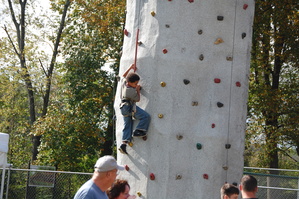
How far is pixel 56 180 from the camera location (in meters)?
13.5

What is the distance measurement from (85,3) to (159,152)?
15470 mm

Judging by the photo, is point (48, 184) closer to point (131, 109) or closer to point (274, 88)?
point (131, 109)

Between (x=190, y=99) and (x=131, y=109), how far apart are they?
1066mm

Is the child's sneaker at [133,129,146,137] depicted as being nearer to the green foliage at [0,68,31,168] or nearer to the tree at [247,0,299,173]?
the tree at [247,0,299,173]

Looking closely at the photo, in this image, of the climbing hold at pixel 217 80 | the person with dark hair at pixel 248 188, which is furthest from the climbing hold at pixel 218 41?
the person with dark hair at pixel 248 188

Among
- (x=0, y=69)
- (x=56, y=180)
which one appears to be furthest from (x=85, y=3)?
(x=56, y=180)

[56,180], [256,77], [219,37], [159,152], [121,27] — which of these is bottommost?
[56,180]

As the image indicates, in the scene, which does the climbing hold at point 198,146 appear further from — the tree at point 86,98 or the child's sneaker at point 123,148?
the tree at point 86,98

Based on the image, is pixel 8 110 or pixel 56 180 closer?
pixel 56 180

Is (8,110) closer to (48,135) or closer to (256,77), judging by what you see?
(48,135)

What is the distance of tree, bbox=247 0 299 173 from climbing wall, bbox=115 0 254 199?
11.4 meters

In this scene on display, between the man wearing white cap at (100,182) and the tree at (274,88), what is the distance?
15872 millimetres

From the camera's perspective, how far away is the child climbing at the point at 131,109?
27.7 feet

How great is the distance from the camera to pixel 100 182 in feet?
15.8
